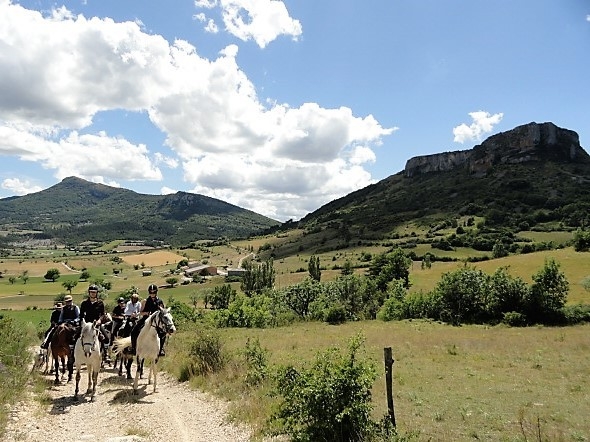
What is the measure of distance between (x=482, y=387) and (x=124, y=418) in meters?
14.8

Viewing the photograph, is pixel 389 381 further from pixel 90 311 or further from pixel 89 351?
pixel 90 311

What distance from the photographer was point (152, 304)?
16.5 m

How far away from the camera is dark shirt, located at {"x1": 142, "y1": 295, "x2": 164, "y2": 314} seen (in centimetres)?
1639

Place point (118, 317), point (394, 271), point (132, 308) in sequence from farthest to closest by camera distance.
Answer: point (394, 271), point (118, 317), point (132, 308)

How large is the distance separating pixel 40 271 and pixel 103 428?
19403cm

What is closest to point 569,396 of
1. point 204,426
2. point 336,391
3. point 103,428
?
point 336,391

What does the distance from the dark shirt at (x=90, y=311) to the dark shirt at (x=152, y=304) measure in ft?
5.52

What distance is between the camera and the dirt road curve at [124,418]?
1052 centimetres

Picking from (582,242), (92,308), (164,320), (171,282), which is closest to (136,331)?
(164,320)

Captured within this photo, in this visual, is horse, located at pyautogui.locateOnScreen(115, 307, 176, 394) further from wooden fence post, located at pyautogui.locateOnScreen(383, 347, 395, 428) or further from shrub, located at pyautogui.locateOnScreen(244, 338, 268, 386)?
wooden fence post, located at pyautogui.locateOnScreen(383, 347, 395, 428)

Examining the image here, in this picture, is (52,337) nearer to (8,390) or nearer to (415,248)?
(8,390)

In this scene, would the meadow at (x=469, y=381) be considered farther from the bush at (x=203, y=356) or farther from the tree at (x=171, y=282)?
the tree at (x=171, y=282)

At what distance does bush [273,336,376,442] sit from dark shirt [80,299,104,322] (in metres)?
9.92

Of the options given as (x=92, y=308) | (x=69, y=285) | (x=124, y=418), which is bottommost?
(x=69, y=285)
